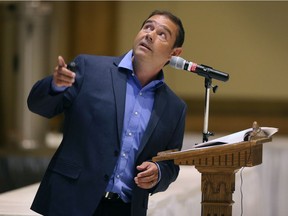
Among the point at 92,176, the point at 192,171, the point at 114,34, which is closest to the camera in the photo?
the point at 92,176

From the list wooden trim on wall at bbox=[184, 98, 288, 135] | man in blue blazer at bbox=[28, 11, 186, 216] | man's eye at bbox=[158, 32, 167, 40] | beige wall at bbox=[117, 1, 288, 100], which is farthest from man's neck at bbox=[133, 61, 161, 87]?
wooden trim on wall at bbox=[184, 98, 288, 135]

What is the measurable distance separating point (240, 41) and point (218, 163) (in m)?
6.45

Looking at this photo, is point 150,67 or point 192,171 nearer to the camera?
point 150,67

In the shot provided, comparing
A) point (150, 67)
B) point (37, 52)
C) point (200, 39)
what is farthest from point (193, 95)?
point (150, 67)

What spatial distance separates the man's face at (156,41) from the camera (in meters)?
2.76

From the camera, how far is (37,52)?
9094 millimetres

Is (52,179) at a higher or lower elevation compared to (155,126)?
lower

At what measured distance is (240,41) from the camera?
893cm

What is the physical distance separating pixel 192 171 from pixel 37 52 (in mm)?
3799

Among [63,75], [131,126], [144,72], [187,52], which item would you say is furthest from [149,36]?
[187,52]

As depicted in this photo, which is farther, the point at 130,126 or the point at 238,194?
the point at 238,194

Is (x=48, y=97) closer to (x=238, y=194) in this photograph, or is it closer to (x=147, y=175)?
(x=147, y=175)

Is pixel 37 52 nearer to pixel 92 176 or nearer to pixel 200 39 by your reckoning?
pixel 200 39

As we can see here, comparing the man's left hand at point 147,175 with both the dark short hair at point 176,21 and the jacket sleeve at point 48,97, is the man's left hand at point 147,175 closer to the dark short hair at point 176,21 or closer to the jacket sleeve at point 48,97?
the jacket sleeve at point 48,97
